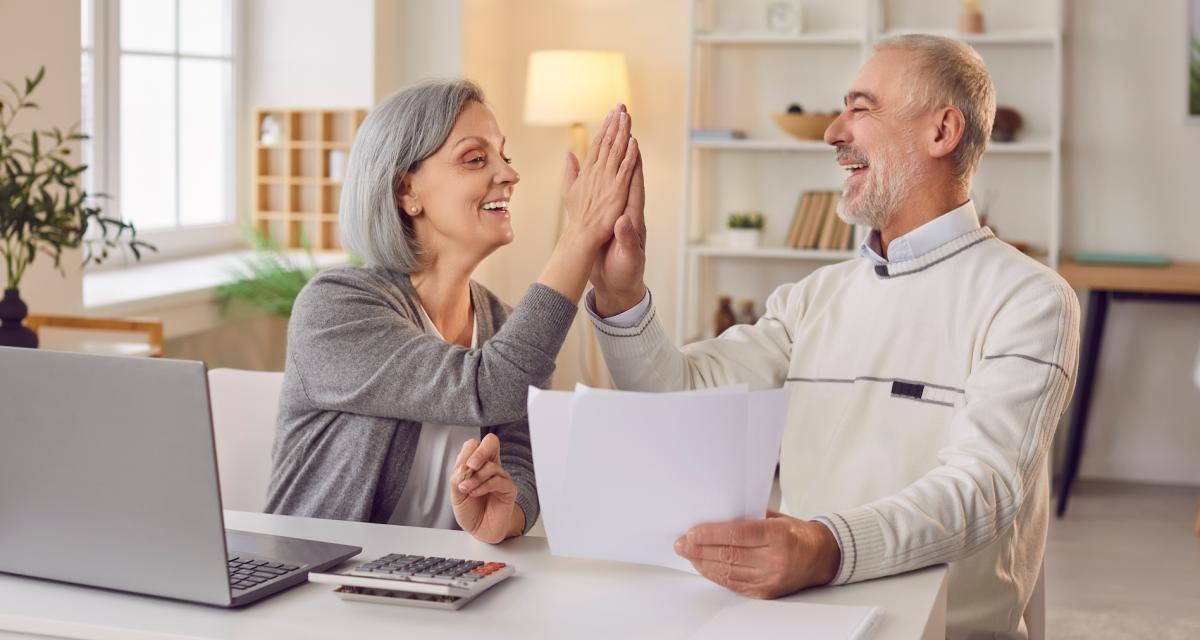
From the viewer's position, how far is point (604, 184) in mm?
1757

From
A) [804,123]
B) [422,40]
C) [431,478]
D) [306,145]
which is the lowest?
[431,478]

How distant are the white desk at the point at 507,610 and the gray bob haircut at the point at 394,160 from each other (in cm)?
64

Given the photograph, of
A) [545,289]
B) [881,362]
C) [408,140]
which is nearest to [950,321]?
[881,362]

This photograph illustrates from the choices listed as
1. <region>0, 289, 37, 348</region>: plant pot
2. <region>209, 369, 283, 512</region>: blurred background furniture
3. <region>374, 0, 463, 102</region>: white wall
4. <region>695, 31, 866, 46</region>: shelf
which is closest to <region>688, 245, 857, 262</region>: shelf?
<region>695, 31, 866, 46</region>: shelf

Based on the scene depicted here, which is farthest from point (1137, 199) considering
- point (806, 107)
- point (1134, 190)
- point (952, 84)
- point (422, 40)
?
point (952, 84)

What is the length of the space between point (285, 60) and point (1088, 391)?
10.5ft

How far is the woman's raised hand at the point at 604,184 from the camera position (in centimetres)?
174

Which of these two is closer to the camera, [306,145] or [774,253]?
[306,145]

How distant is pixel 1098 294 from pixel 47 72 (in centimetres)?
343

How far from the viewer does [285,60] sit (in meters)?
4.95

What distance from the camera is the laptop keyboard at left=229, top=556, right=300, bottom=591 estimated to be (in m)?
1.29

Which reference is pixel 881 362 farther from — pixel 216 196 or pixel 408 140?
pixel 216 196

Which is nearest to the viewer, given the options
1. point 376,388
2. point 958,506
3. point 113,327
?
point 958,506

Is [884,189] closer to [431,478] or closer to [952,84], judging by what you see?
[952,84]
